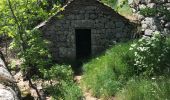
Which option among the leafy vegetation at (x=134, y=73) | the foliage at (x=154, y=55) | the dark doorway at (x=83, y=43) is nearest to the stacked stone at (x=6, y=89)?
the leafy vegetation at (x=134, y=73)

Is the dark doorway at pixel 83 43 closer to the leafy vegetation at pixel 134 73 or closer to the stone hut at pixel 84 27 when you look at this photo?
the stone hut at pixel 84 27

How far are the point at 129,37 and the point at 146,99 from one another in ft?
25.3

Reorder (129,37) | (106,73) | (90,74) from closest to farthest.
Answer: (106,73)
(90,74)
(129,37)

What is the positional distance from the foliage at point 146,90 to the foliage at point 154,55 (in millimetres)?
591

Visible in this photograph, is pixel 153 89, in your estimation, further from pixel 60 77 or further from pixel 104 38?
pixel 104 38

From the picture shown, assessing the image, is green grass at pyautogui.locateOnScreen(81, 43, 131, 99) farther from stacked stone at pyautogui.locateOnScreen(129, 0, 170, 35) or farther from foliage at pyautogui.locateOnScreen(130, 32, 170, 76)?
stacked stone at pyautogui.locateOnScreen(129, 0, 170, 35)

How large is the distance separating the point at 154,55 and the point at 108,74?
Result: 1.81 m

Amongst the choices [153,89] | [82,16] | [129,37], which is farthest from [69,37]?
[153,89]

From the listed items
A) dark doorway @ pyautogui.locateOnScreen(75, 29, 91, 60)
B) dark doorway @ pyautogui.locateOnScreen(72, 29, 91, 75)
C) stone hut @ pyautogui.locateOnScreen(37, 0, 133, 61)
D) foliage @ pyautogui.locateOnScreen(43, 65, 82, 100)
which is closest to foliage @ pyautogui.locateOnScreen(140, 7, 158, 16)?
stone hut @ pyautogui.locateOnScreen(37, 0, 133, 61)

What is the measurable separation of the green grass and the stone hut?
2648 millimetres

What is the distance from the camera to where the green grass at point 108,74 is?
39.4 feet

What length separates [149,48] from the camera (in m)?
11.8

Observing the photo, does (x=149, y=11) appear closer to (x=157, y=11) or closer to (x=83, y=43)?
(x=157, y=11)

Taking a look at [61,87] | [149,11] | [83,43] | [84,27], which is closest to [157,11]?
[149,11]
